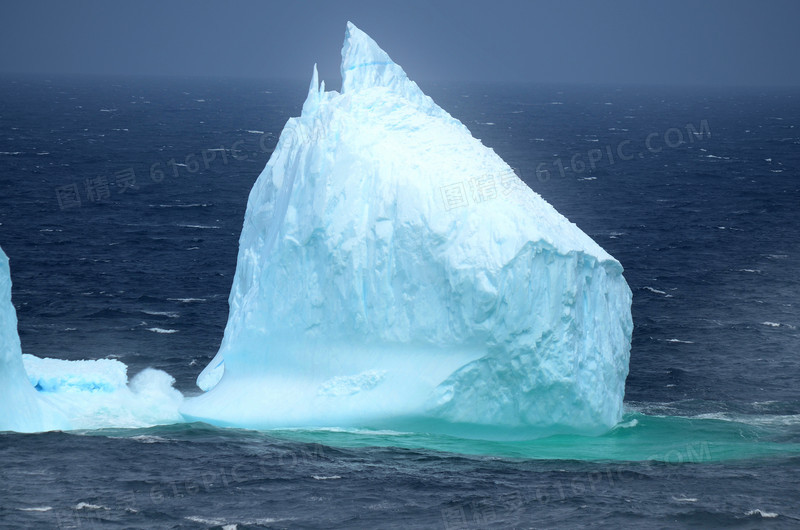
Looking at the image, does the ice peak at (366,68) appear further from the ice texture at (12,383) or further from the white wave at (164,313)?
the white wave at (164,313)

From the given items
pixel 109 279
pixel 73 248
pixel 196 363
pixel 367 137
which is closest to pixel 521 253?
pixel 367 137

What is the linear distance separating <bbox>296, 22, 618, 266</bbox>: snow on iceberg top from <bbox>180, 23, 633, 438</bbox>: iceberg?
2.3 inches

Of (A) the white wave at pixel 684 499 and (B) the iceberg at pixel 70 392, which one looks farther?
(B) the iceberg at pixel 70 392

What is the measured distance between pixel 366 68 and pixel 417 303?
9.17 m

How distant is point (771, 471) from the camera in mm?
29844

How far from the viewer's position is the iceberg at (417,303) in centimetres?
3164

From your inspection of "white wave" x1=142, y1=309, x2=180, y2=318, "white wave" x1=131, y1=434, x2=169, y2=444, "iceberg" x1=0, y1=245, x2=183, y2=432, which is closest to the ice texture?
"iceberg" x1=0, y1=245, x2=183, y2=432

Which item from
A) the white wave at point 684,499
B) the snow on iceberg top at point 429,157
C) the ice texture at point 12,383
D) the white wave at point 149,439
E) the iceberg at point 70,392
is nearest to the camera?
the white wave at point 684,499

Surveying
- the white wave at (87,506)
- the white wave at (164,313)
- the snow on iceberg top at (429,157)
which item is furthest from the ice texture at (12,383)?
the white wave at (164,313)

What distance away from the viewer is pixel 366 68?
36219 mm

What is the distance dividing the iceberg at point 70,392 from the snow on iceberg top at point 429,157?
10.3 metres

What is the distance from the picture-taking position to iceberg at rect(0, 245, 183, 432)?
30703 millimetres

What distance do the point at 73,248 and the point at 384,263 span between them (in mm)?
31342

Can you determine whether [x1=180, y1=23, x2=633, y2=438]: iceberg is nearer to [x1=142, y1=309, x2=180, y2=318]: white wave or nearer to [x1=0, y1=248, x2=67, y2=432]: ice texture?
[x1=0, y1=248, x2=67, y2=432]: ice texture
